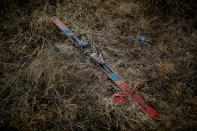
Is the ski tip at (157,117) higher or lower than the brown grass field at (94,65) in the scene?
lower

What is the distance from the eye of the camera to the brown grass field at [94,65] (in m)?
1.48

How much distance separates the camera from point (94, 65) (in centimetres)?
197

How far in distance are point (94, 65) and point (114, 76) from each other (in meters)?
0.32

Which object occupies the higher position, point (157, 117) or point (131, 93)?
point (131, 93)

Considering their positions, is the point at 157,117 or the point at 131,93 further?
the point at 131,93

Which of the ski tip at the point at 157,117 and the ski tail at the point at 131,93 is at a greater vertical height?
the ski tail at the point at 131,93

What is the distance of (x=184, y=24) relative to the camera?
2.55 metres

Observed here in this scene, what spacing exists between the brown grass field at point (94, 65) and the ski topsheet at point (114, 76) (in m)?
0.06

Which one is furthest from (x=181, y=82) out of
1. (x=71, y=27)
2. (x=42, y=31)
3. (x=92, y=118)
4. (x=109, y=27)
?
(x=42, y=31)

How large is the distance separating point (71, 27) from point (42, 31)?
46 centimetres

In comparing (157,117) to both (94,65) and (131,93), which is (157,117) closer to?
(131,93)

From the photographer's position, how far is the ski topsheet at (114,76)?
1.56m

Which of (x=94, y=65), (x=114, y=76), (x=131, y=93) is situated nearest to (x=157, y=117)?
(x=131, y=93)

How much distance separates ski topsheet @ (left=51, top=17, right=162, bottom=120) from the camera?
156 cm
